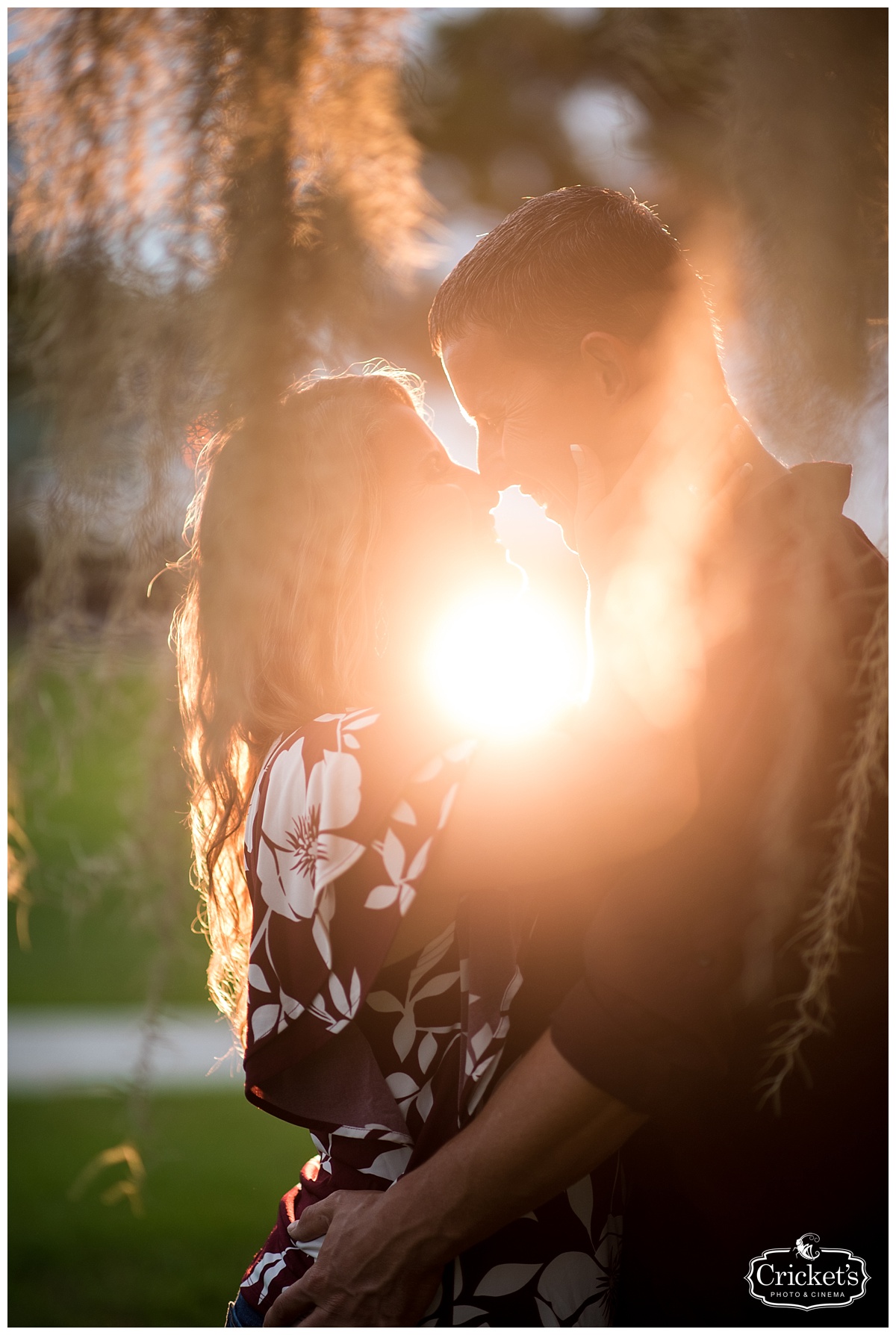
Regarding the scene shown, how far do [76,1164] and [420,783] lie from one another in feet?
12.7

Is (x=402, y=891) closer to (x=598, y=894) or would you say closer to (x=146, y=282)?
(x=598, y=894)

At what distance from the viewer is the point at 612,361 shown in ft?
4.09

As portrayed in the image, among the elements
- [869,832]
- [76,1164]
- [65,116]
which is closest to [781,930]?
[869,832]

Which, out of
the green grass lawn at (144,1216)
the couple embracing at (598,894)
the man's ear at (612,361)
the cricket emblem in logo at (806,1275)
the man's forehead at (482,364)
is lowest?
the green grass lawn at (144,1216)

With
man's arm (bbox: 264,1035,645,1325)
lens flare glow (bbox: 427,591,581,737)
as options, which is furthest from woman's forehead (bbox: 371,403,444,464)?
man's arm (bbox: 264,1035,645,1325)

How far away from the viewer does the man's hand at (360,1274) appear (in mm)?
992

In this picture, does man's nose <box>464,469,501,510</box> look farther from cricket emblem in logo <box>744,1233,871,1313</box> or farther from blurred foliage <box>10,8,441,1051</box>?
cricket emblem in logo <box>744,1233,871,1313</box>

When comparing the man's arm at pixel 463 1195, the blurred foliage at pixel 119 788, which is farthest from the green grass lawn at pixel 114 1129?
the man's arm at pixel 463 1195

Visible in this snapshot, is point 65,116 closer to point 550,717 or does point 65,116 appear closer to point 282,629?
point 282,629

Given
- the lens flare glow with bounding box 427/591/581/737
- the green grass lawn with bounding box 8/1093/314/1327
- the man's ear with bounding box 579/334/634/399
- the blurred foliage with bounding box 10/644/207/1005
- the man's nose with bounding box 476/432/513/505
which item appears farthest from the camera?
the green grass lawn with bounding box 8/1093/314/1327

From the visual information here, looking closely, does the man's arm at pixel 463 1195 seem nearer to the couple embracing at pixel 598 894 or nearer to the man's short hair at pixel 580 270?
the couple embracing at pixel 598 894

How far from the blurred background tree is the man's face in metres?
0.35

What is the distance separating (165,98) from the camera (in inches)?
32.6

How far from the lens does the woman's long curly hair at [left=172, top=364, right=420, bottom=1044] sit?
32.7 inches
